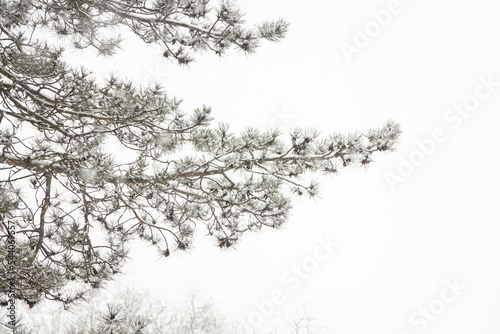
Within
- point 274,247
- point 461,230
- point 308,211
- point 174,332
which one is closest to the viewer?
point 174,332

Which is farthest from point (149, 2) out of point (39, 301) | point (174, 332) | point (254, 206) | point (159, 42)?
point (174, 332)

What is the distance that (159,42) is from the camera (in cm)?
326

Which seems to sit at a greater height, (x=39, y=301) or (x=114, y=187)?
(x=114, y=187)

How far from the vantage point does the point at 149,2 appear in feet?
9.89

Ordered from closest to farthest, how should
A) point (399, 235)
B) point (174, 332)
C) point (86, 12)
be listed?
point (86, 12), point (174, 332), point (399, 235)

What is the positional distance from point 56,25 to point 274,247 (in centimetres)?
4320

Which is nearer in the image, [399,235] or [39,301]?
[39,301]

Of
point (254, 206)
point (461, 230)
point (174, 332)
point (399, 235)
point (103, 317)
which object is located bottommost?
point (103, 317)

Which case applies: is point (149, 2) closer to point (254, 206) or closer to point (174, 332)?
point (254, 206)

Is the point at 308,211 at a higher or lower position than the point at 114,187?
higher

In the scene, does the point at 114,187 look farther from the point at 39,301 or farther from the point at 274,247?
the point at 274,247

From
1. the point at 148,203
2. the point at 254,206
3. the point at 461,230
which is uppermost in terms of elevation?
the point at 461,230

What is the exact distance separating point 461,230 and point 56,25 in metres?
94.8

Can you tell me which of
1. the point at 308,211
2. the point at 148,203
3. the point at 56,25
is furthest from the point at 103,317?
the point at 308,211
